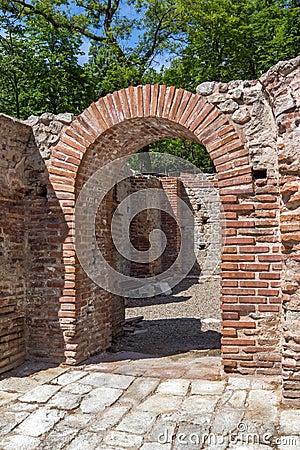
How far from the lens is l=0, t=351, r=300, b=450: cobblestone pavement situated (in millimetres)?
3017

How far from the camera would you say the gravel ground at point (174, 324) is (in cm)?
623

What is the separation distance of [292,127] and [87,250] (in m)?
2.76

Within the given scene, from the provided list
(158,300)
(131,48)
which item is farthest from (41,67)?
(158,300)

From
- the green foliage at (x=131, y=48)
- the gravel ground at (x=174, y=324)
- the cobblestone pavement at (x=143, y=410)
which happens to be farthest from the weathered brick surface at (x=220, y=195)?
the green foliage at (x=131, y=48)

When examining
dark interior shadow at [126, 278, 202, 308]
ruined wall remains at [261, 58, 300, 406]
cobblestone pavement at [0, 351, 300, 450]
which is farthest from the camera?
dark interior shadow at [126, 278, 202, 308]

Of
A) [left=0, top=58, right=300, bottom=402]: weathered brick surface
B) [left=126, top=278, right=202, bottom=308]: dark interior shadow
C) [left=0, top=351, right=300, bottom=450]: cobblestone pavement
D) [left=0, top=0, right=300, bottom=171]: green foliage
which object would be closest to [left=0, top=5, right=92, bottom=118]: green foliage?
[left=0, top=0, right=300, bottom=171]: green foliage

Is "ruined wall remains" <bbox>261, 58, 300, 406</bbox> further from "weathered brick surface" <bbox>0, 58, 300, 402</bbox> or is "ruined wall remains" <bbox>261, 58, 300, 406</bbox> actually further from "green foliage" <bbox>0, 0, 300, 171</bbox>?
"green foliage" <bbox>0, 0, 300, 171</bbox>

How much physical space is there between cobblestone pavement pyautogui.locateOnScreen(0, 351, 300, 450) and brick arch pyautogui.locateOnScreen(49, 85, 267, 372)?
446 millimetres

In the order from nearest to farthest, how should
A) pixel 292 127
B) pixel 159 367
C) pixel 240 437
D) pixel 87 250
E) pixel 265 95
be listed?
pixel 240 437 < pixel 292 127 < pixel 265 95 < pixel 159 367 < pixel 87 250

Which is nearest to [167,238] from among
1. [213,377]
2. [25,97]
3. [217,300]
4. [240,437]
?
[217,300]

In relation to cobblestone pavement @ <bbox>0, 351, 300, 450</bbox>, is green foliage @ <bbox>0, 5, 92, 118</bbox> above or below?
above

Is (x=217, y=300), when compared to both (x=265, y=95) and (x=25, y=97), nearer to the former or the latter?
(x=265, y=95)

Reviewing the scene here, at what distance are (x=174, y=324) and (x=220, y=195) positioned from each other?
419 centimetres

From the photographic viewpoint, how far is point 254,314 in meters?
4.20
